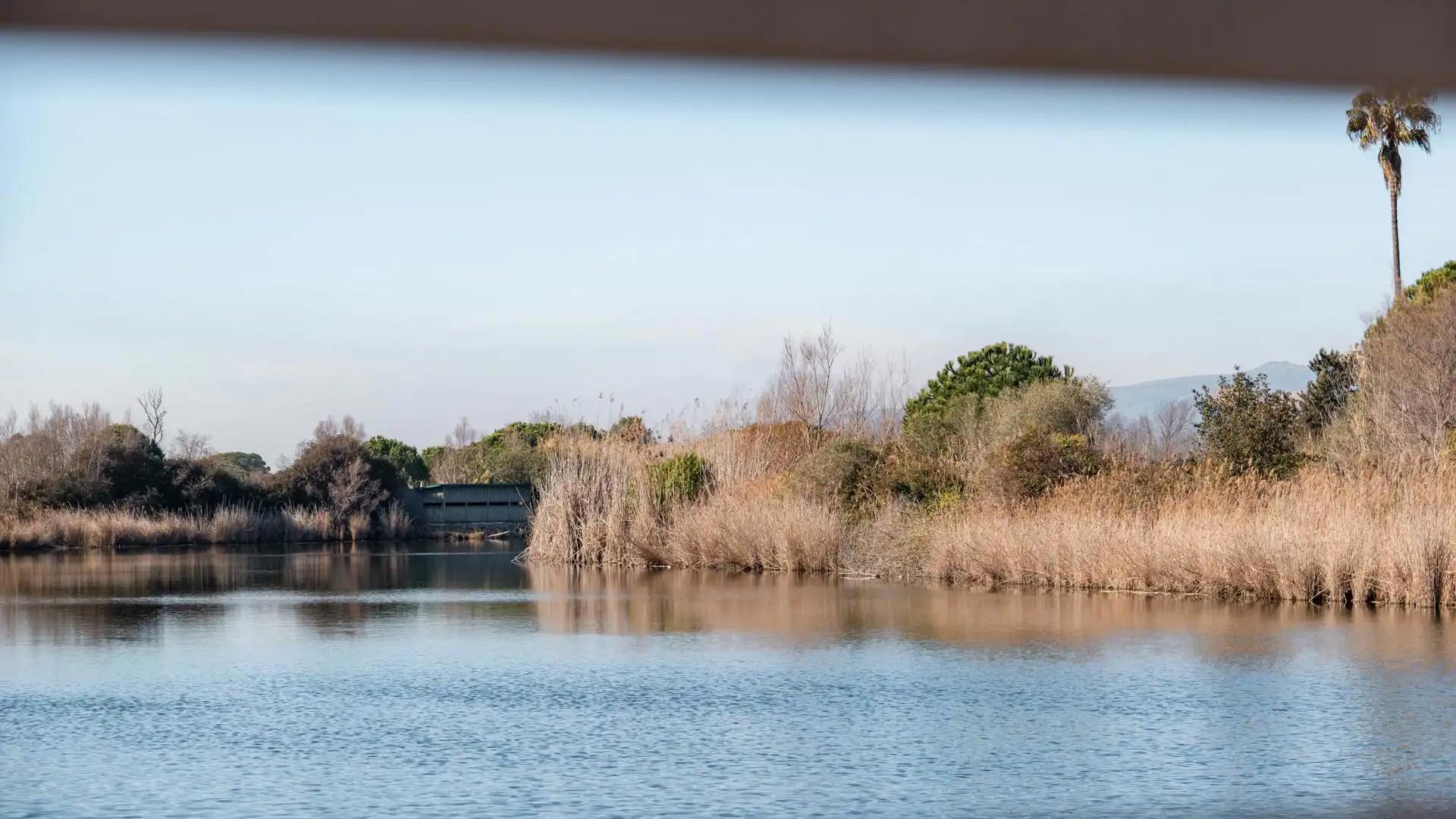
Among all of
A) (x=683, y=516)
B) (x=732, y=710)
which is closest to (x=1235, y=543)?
(x=732, y=710)

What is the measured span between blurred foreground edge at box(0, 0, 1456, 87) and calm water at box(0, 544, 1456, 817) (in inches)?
166

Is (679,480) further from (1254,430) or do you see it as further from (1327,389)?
(1327,389)

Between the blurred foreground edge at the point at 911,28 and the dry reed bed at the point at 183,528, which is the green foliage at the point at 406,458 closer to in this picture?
the dry reed bed at the point at 183,528

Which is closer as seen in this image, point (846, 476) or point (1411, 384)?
point (846, 476)

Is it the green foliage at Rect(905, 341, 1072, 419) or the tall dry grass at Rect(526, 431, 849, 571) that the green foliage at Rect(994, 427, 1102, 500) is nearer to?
the tall dry grass at Rect(526, 431, 849, 571)

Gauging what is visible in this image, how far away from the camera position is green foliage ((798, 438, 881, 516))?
806 inches

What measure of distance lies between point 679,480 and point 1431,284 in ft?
48.4

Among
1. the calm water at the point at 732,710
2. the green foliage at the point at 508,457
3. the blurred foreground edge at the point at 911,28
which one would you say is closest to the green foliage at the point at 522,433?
the green foliage at the point at 508,457

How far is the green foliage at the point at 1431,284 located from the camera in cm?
2562

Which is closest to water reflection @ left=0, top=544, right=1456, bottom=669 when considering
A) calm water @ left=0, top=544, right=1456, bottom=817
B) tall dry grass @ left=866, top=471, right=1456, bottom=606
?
calm water @ left=0, top=544, right=1456, bottom=817

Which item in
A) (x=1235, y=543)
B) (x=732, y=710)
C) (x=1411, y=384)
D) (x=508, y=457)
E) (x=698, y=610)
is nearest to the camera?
(x=732, y=710)

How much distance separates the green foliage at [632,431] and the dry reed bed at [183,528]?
424 inches

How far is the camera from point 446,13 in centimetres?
191

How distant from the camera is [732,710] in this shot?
27.6 feet
